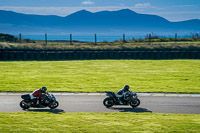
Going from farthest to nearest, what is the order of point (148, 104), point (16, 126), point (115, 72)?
point (115, 72)
point (148, 104)
point (16, 126)

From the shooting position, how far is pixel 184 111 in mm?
16438

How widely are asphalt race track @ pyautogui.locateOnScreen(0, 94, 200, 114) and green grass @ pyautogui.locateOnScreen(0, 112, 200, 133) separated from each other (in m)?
1.45

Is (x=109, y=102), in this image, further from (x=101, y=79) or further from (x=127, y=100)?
(x=101, y=79)

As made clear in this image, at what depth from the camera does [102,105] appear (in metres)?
17.8

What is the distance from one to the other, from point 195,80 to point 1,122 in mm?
16858

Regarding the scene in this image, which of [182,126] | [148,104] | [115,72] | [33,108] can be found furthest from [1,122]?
[115,72]

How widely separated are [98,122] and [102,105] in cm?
456

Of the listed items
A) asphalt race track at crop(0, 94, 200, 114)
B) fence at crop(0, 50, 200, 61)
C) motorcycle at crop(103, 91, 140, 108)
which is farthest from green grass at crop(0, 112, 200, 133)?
fence at crop(0, 50, 200, 61)

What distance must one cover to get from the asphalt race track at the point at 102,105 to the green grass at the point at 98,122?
1.45m

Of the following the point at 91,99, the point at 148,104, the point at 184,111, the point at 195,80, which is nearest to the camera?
the point at 184,111

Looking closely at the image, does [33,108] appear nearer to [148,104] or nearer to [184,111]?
[148,104]

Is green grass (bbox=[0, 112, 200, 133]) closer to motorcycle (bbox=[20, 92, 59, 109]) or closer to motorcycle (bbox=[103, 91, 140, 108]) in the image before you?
motorcycle (bbox=[20, 92, 59, 109])

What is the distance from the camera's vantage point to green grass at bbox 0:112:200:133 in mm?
12234

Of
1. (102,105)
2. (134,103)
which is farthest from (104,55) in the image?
(134,103)
